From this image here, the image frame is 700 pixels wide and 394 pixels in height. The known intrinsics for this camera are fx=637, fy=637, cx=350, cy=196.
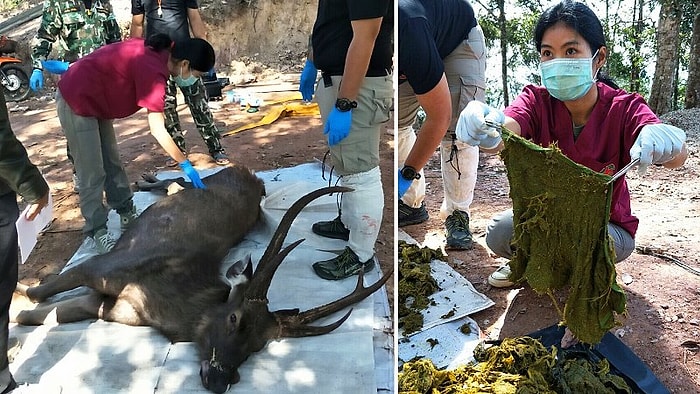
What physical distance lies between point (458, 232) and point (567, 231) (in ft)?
4.56

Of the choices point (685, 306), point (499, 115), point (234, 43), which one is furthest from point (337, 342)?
point (685, 306)

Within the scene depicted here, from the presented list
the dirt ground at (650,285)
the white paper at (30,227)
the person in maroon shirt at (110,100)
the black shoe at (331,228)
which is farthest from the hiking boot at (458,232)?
A: the white paper at (30,227)

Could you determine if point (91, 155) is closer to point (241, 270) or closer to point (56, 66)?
point (56, 66)

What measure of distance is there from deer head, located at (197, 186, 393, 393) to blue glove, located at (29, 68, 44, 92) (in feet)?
3.14

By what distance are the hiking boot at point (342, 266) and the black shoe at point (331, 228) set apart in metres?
0.10

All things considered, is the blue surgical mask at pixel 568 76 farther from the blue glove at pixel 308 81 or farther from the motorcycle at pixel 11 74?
the motorcycle at pixel 11 74

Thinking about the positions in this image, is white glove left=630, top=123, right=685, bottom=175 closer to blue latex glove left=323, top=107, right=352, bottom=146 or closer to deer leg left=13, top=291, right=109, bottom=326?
blue latex glove left=323, top=107, right=352, bottom=146

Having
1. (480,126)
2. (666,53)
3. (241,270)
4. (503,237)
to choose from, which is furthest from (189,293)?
(666,53)

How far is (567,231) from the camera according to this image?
234 centimetres

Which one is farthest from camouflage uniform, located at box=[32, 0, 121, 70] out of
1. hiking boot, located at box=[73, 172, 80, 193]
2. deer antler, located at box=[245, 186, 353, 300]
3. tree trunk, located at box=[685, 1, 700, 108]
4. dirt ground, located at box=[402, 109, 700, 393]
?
tree trunk, located at box=[685, 1, 700, 108]

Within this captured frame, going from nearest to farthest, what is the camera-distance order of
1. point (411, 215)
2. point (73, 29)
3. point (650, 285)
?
point (73, 29) → point (650, 285) → point (411, 215)

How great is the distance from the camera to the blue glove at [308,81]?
2430mm

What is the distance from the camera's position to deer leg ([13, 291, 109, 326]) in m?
2.06

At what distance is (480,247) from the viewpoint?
12.3ft
